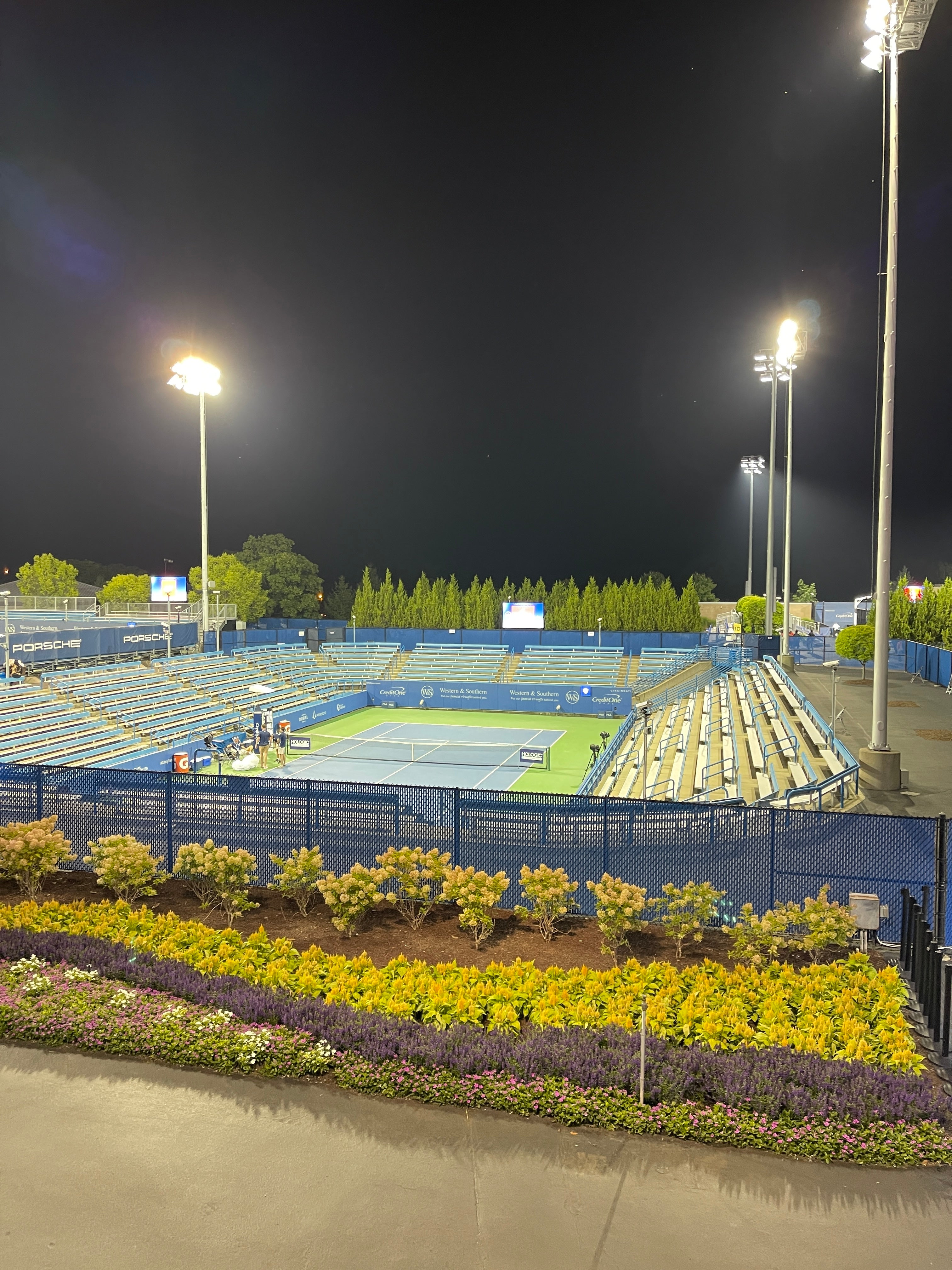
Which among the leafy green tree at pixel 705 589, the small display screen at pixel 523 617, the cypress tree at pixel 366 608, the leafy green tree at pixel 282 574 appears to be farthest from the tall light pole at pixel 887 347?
the leafy green tree at pixel 705 589

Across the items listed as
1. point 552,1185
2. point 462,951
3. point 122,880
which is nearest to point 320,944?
point 462,951

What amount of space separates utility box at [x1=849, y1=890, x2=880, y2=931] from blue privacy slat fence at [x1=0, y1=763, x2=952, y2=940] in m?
1.13

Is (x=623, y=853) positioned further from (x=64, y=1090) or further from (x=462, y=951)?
(x=64, y=1090)

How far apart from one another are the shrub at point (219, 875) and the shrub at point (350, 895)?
137 cm

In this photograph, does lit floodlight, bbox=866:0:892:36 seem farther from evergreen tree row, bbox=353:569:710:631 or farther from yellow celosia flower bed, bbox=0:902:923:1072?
evergreen tree row, bbox=353:569:710:631

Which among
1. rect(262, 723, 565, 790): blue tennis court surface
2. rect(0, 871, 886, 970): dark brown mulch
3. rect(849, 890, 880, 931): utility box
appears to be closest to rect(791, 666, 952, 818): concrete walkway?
rect(849, 890, 880, 931): utility box

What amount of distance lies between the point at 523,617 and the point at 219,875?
5139 centimetres

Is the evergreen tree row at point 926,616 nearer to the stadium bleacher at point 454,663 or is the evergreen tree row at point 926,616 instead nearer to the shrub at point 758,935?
the stadium bleacher at point 454,663

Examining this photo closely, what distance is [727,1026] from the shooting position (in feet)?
22.0

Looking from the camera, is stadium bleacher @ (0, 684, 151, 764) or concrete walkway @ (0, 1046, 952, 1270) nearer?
concrete walkway @ (0, 1046, 952, 1270)

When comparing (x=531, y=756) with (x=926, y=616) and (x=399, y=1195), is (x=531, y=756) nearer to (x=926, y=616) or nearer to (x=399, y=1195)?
(x=399, y=1195)

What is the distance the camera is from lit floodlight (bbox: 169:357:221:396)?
41344mm

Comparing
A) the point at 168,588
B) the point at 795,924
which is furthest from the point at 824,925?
the point at 168,588

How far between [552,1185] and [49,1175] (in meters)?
3.30
